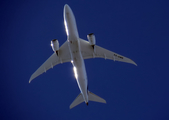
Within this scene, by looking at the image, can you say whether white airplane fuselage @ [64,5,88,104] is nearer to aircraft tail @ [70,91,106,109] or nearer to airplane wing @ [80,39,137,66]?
aircraft tail @ [70,91,106,109]

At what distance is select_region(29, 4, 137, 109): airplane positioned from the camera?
104 ft

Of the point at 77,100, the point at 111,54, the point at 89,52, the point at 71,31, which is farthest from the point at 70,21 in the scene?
the point at 77,100

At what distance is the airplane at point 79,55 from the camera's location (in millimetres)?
31828

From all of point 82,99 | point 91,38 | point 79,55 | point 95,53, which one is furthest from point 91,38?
point 82,99

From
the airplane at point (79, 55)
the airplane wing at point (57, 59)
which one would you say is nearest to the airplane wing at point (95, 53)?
the airplane at point (79, 55)

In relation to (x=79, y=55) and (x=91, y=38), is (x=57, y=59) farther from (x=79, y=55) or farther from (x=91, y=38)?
(x=91, y=38)

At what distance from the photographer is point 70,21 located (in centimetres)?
3005

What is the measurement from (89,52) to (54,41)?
25.8 ft

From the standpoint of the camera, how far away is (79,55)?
3275 cm

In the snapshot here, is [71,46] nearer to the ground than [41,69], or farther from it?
farther from it

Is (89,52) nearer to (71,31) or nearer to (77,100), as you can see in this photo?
(71,31)

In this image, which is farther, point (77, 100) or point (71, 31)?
point (77, 100)

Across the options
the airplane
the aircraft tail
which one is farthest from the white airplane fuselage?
the aircraft tail

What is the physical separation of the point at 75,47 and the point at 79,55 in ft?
5.77
